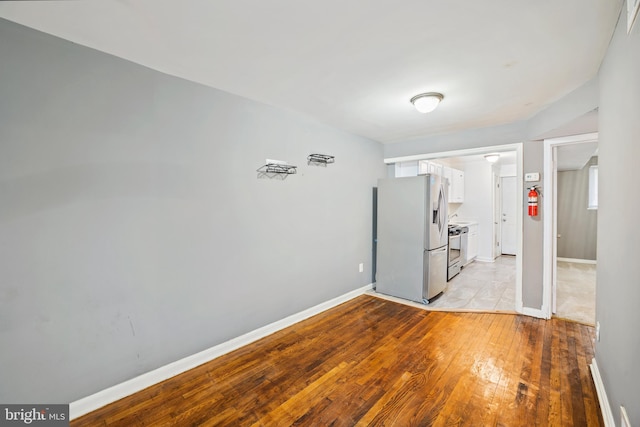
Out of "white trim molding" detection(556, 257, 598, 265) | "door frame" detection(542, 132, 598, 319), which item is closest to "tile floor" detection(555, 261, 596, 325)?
"white trim molding" detection(556, 257, 598, 265)

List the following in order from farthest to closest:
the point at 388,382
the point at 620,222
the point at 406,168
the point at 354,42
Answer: the point at 406,168, the point at 388,382, the point at 354,42, the point at 620,222

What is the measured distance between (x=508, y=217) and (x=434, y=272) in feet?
15.5

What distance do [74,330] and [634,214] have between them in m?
3.24

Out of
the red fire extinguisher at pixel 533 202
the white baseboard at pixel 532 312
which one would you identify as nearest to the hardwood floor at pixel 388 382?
the white baseboard at pixel 532 312

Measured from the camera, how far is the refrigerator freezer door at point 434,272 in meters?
3.60

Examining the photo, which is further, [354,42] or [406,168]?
[406,168]

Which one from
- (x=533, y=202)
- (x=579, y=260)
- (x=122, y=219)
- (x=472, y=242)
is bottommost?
(x=579, y=260)

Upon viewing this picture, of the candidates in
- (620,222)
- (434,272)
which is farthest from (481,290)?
(620,222)

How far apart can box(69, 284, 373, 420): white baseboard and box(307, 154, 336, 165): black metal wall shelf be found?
1.84 metres

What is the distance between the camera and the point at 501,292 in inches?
160

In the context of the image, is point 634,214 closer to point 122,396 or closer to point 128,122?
point 128,122

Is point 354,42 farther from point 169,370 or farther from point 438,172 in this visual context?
point 438,172

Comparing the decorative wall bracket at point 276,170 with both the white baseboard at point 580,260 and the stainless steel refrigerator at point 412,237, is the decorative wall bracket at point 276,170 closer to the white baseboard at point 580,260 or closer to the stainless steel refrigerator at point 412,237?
the stainless steel refrigerator at point 412,237

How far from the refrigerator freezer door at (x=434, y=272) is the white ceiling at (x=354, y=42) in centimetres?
203
